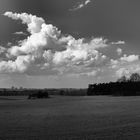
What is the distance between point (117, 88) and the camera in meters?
133

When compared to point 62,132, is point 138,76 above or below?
above

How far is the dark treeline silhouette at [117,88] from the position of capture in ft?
414

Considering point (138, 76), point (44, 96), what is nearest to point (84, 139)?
point (44, 96)

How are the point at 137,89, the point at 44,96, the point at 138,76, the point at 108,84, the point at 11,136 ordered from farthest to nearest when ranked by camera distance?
the point at 138,76, the point at 108,84, the point at 137,89, the point at 44,96, the point at 11,136

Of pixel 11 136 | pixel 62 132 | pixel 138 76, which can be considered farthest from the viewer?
pixel 138 76

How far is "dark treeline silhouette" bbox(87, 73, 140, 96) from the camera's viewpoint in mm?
126113

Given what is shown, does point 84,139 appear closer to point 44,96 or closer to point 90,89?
point 44,96

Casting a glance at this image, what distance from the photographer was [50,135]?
16047 mm

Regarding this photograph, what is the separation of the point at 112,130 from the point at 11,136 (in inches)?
248

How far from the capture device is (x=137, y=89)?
126 m

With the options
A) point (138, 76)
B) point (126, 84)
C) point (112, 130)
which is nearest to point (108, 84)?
point (126, 84)

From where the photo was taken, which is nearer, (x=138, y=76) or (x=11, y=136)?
(x=11, y=136)

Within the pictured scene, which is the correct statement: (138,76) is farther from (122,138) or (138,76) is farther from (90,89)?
(122,138)

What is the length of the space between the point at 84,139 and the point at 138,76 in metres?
155
